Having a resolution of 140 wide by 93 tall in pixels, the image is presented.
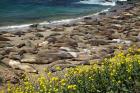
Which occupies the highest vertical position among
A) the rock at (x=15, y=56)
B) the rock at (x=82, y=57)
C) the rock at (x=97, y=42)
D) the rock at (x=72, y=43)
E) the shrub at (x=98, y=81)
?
the shrub at (x=98, y=81)

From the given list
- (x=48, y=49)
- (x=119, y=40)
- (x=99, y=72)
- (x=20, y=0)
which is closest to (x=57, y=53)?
(x=48, y=49)

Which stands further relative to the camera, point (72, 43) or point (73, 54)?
point (72, 43)

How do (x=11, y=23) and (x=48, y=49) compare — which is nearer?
(x=48, y=49)

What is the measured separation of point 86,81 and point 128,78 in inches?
33.4

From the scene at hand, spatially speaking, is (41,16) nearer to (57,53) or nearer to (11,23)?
(11,23)

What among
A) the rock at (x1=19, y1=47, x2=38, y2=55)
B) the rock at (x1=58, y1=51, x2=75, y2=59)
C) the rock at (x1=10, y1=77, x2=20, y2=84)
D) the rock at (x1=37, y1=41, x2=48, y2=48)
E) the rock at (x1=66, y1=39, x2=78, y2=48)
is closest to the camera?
the rock at (x1=10, y1=77, x2=20, y2=84)

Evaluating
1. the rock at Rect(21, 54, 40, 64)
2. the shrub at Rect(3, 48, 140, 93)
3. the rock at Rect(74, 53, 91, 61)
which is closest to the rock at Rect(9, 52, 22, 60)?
the rock at Rect(21, 54, 40, 64)

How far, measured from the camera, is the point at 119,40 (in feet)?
63.0

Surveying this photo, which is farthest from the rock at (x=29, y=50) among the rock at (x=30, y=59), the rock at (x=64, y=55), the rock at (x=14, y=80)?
the rock at (x=14, y=80)

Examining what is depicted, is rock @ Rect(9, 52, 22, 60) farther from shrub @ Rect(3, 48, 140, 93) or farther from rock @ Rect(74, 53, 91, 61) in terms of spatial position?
shrub @ Rect(3, 48, 140, 93)

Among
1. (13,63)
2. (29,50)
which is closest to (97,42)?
(29,50)

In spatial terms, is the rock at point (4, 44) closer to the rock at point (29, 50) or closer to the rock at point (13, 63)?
the rock at point (29, 50)

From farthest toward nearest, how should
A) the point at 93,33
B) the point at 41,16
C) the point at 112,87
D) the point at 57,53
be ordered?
the point at 41,16 < the point at 93,33 < the point at 57,53 < the point at 112,87

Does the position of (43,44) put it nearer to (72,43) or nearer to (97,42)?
(72,43)
